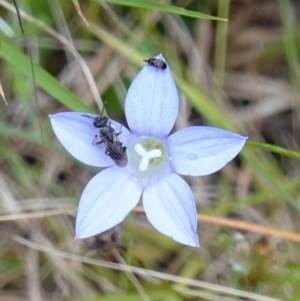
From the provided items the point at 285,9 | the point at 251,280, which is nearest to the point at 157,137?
the point at 251,280

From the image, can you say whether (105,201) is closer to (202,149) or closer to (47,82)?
(202,149)

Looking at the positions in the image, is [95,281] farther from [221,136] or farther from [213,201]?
[221,136]

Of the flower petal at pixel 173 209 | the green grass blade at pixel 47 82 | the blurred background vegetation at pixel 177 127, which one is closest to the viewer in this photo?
the flower petal at pixel 173 209

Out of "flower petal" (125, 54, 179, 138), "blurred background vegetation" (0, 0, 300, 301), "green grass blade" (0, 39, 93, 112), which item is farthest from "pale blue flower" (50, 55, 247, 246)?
"blurred background vegetation" (0, 0, 300, 301)

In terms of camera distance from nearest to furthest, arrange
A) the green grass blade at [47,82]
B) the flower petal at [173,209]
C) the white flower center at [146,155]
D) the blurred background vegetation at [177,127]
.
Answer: the flower petal at [173,209] → the white flower center at [146,155] → the green grass blade at [47,82] → the blurred background vegetation at [177,127]

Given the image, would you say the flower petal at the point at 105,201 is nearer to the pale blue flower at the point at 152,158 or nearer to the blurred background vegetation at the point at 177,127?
the pale blue flower at the point at 152,158

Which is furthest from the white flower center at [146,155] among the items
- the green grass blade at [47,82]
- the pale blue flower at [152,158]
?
the green grass blade at [47,82]

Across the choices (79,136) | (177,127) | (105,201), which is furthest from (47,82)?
(177,127)
